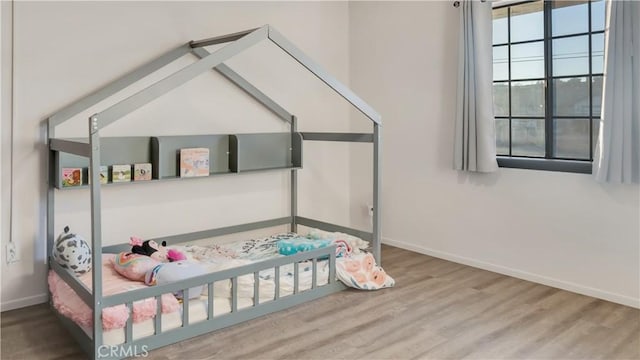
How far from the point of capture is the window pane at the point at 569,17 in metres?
3.52

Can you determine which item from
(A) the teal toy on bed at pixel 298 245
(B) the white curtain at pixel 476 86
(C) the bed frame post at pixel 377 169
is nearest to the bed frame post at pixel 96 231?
(A) the teal toy on bed at pixel 298 245

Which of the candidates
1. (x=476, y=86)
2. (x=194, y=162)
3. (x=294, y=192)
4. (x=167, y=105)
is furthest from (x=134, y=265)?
(x=476, y=86)

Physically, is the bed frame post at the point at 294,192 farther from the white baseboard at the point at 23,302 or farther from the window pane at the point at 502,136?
the white baseboard at the point at 23,302

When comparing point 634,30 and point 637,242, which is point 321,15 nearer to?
point 634,30

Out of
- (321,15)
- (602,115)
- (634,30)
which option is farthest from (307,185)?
(634,30)

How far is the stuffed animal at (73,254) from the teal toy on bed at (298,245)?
4.12 ft

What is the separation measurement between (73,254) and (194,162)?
107 cm

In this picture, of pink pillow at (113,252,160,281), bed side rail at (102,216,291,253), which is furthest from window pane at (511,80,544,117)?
pink pillow at (113,252,160,281)

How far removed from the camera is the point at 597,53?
3461 millimetres

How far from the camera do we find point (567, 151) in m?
3.70

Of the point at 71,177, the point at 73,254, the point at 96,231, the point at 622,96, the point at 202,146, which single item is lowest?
the point at 73,254

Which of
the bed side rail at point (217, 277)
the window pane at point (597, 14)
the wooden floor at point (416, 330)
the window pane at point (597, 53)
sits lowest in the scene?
the wooden floor at point (416, 330)

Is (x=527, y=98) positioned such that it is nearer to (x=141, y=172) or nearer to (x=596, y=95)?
(x=596, y=95)

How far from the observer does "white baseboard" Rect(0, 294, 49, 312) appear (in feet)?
10.4
